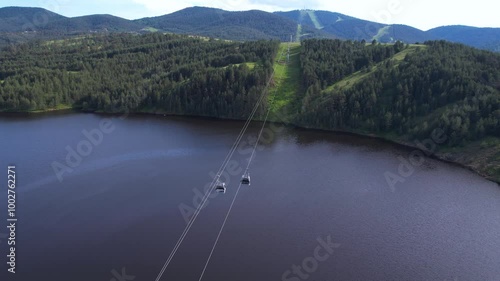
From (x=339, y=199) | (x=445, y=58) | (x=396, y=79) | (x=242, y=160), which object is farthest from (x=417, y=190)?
(x=445, y=58)

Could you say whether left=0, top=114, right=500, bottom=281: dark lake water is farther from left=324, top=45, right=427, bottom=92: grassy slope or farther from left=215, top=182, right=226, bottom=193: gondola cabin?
left=324, top=45, right=427, bottom=92: grassy slope

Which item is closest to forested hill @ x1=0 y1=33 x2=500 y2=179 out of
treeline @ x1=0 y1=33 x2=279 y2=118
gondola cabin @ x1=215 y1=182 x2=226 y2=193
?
treeline @ x1=0 y1=33 x2=279 y2=118

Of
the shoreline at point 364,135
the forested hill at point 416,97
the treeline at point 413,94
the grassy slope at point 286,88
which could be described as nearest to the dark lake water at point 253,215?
the shoreline at point 364,135

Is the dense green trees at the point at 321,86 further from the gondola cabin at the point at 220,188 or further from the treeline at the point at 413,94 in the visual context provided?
the gondola cabin at the point at 220,188

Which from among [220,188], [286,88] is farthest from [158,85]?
[220,188]

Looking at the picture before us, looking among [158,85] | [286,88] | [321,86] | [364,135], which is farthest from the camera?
[158,85]

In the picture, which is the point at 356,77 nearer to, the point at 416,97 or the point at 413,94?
the point at 413,94
